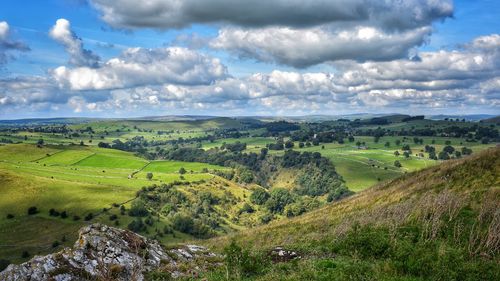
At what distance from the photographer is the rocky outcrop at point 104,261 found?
16016 mm

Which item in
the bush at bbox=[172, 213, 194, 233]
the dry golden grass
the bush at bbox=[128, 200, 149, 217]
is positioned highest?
the dry golden grass

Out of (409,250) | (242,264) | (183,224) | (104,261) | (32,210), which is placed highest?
(409,250)

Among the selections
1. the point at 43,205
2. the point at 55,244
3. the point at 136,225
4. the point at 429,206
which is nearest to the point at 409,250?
the point at 429,206

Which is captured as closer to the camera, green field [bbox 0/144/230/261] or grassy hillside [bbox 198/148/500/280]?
grassy hillside [bbox 198/148/500/280]

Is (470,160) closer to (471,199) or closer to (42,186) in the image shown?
(471,199)

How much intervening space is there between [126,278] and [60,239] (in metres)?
136

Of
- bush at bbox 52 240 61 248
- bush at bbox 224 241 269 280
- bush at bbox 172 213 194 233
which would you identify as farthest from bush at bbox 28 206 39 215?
bush at bbox 224 241 269 280

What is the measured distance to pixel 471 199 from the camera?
30.2 m

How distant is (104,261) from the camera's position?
18.0 m

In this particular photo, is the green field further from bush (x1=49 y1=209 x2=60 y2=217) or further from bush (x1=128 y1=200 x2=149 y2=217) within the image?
bush (x1=128 y1=200 x2=149 y2=217)

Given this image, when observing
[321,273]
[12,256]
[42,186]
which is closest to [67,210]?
[42,186]

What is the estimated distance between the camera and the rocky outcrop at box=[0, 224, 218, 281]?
16.0 m

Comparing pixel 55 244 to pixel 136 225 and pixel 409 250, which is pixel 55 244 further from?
pixel 409 250

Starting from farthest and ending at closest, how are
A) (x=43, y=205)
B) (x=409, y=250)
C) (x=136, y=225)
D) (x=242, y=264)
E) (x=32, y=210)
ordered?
(x=43, y=205) → (x=32, y=210) → (x=136, y=225) → (x=409, y=250) → (x=242, y=264)
